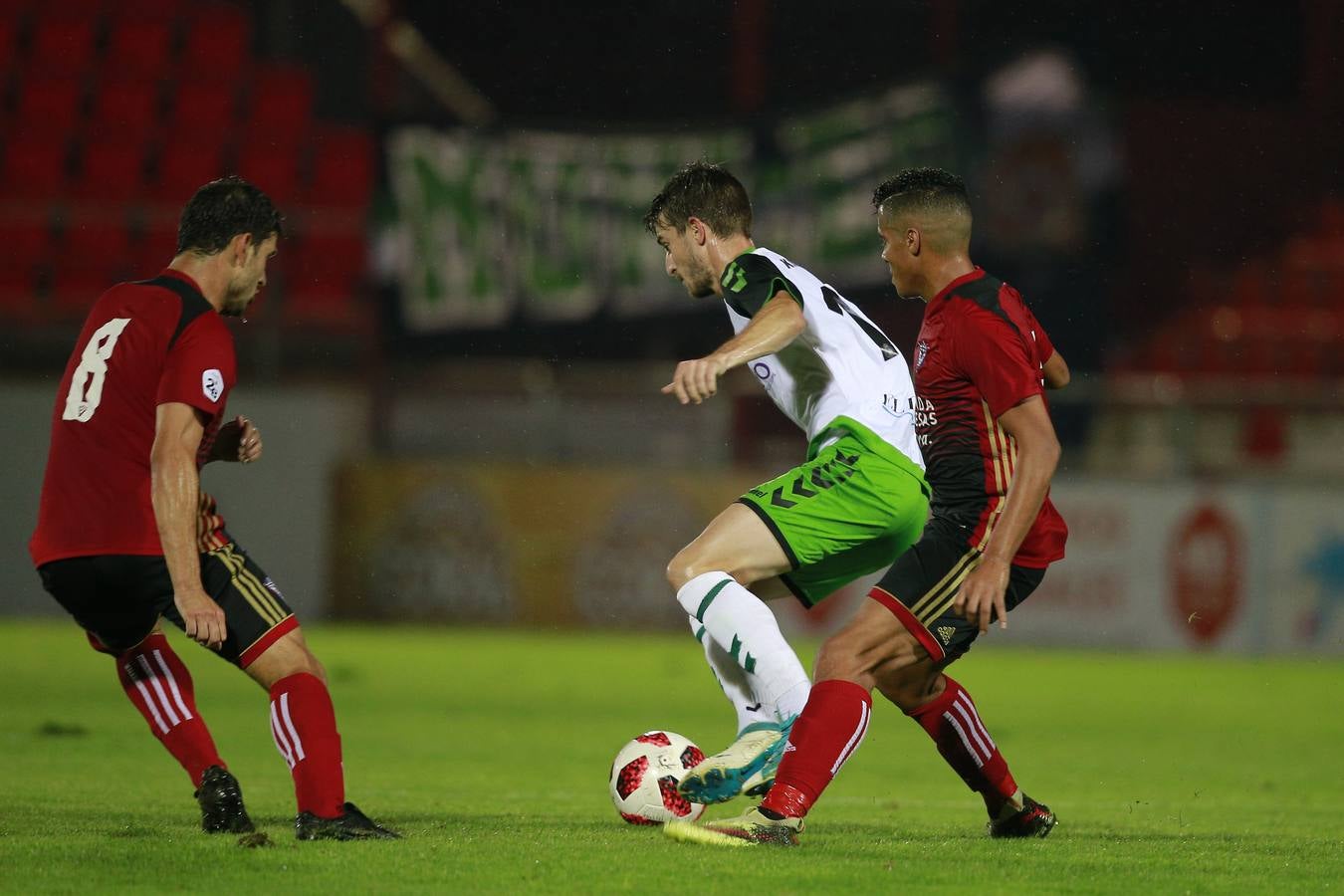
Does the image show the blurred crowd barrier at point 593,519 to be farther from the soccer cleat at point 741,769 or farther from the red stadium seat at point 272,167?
the soccer cleat at point 741,769

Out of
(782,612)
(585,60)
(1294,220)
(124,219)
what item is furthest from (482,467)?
(1294,220)

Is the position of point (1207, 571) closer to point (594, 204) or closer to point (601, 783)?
point (594, 204)

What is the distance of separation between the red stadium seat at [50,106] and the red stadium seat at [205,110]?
3.23ft

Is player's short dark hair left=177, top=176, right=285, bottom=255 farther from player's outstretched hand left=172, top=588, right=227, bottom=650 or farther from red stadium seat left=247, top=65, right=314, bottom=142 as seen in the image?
red stadium seat left=247, top=65, right=314, bottom=142

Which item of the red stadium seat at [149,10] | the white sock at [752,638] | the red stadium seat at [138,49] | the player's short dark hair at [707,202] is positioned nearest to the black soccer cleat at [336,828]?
the white sock at [752,638]

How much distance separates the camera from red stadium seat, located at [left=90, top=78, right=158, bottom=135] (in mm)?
17031

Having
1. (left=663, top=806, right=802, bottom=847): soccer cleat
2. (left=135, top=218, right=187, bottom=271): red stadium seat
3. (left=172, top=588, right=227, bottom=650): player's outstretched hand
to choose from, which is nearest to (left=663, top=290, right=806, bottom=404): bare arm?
(left=663, top=806, right=802, bottom=847): soccer cleat

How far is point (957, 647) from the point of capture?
181 inches

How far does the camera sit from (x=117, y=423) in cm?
464

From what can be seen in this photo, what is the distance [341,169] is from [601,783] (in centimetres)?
1200

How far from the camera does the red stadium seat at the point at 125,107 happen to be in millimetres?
17031

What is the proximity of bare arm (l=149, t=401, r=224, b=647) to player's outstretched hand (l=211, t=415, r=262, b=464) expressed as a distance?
0.74m

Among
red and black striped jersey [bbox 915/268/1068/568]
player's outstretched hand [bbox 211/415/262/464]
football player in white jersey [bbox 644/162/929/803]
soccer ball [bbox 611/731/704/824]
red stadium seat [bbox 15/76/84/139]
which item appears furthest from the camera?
red stadium seat [bbox 15/76/84/139]

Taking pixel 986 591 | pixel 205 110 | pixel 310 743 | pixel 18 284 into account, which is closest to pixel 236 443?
pixel 310 743
